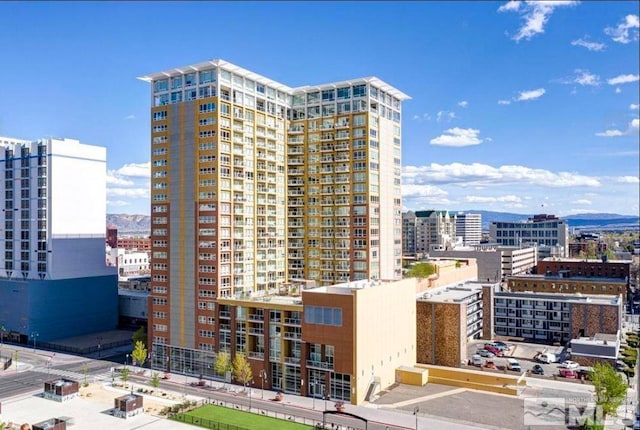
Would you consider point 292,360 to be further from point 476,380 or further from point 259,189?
point 259,189

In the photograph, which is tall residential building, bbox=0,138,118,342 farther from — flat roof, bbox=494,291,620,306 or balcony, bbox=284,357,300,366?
flat roof, bbox=494,291,620,306

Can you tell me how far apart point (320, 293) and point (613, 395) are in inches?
1461

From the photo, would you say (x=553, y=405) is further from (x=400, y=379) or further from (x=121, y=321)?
(x=121, y=321)

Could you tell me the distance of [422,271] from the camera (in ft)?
357

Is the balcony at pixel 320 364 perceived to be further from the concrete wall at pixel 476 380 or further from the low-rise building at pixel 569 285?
the low-rise building at pixel 569 285

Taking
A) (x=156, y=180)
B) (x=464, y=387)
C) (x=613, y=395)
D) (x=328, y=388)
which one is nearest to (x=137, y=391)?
(x=328, y=388)

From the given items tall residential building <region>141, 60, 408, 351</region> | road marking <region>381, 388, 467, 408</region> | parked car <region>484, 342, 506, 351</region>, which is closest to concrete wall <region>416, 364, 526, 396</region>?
road marking <region>381, 388, 467, 408</region>

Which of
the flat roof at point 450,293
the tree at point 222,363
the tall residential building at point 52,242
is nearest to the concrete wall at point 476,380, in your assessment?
the flat roof at point 450,293

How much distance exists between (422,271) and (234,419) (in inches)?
2240

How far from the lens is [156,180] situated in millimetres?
90188

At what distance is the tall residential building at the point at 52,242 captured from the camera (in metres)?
109

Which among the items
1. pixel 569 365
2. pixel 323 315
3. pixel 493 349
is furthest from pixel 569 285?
pixel 323 315

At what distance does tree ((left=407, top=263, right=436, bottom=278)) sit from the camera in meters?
108

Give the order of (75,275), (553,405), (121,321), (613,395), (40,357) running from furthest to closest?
(121,321), (75,275), (40,357), (553,405), (613,395)
